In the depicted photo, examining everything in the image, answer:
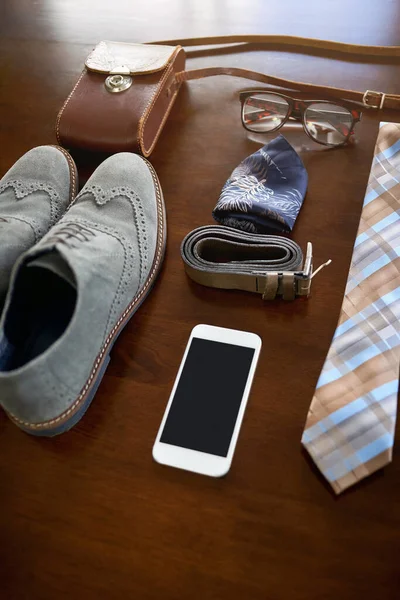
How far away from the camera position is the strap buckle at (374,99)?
0.83m

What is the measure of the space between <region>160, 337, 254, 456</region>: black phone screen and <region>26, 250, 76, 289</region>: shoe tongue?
0.56 ft

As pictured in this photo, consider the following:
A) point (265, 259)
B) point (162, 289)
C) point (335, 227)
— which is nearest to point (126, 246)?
point (162, 289)

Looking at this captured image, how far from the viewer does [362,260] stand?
2.25 feet

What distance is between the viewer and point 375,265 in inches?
26.5

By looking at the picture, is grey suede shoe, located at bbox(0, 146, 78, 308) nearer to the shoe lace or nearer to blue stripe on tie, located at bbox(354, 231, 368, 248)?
the shoe lace

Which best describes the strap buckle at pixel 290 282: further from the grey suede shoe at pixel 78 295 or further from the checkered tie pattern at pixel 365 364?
the grey suede shoe at pixel 78 295

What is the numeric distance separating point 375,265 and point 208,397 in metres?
0.27

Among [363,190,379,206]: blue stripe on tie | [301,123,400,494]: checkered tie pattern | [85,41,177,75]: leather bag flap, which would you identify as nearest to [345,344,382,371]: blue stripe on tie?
[301,123,400,494]: checkered tie pattern

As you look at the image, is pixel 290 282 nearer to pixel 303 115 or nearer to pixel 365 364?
pixel 365 364

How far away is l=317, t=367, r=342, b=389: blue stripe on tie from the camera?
→ 599 mm

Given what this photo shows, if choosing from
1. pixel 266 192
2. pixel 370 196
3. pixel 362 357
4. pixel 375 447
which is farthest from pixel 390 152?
pixel 375 447

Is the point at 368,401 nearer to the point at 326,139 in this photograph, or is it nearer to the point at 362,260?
the point at 362,260

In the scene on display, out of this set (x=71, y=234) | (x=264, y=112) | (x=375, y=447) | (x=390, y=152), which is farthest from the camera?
(x=264, y=112)

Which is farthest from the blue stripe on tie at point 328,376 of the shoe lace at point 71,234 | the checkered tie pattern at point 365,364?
the shoe lace at point 71,234
